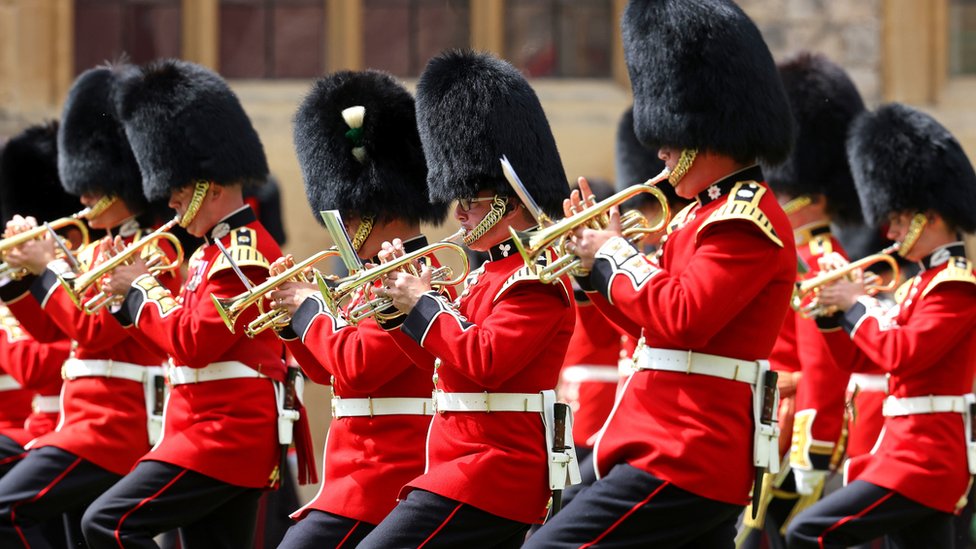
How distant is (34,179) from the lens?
24.3 feet

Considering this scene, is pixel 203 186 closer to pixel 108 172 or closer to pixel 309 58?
pixel 108 172

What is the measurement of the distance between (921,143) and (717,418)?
2685mm

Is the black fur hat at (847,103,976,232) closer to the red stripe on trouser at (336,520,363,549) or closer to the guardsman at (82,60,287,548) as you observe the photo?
the guardsman at (82,60,287,548)

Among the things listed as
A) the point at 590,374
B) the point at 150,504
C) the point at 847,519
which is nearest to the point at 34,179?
the point at 590,374

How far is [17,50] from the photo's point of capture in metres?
10.6

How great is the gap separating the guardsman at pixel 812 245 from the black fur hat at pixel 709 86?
182cm

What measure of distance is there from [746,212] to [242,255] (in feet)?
6.21

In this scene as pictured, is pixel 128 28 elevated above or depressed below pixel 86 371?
above

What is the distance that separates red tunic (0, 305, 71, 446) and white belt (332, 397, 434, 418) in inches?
84.5

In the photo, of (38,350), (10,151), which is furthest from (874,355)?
(10,151)

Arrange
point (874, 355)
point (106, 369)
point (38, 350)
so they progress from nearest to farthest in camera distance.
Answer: point (874, 355), point (106, 369), point (38, 350)

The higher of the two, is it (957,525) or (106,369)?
(106,369)

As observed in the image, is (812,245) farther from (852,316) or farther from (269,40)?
(269,40)

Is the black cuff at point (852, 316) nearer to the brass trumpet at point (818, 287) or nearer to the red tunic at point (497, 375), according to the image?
the brass trumpet at point (818, 287)
